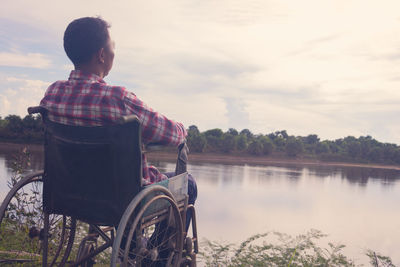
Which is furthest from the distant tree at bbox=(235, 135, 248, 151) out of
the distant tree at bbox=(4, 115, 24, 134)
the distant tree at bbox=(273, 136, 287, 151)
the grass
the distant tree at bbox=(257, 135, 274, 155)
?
the grass

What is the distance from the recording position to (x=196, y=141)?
119ft

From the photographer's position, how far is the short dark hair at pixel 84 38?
69.1 inches

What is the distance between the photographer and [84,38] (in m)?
1.76

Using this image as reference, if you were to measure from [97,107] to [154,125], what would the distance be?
270 mm

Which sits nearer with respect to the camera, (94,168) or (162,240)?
(94,168)

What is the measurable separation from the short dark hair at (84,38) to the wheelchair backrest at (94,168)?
0.35 metres

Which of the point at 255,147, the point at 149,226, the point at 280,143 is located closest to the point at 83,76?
the point at 149,226

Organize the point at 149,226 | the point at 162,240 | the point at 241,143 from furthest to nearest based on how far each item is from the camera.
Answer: the point at 241,143 → the point at 162,240 → the point at 149,226

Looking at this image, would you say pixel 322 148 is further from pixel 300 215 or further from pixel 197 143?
pixel 300 215

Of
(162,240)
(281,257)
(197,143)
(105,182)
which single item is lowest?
(281,257)

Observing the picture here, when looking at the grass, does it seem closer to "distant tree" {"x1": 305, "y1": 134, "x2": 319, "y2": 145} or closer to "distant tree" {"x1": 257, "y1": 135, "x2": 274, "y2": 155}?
"distant tree" {"x1": 257, "y1": 135, "x2": 274, "y2": 155}

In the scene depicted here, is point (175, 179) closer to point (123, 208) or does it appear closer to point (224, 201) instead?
point (123, 208)

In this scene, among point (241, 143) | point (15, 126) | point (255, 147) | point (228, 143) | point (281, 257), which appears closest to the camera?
point (281, 257)

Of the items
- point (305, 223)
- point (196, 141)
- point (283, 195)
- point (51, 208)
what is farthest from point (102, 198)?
point (196, 141)
